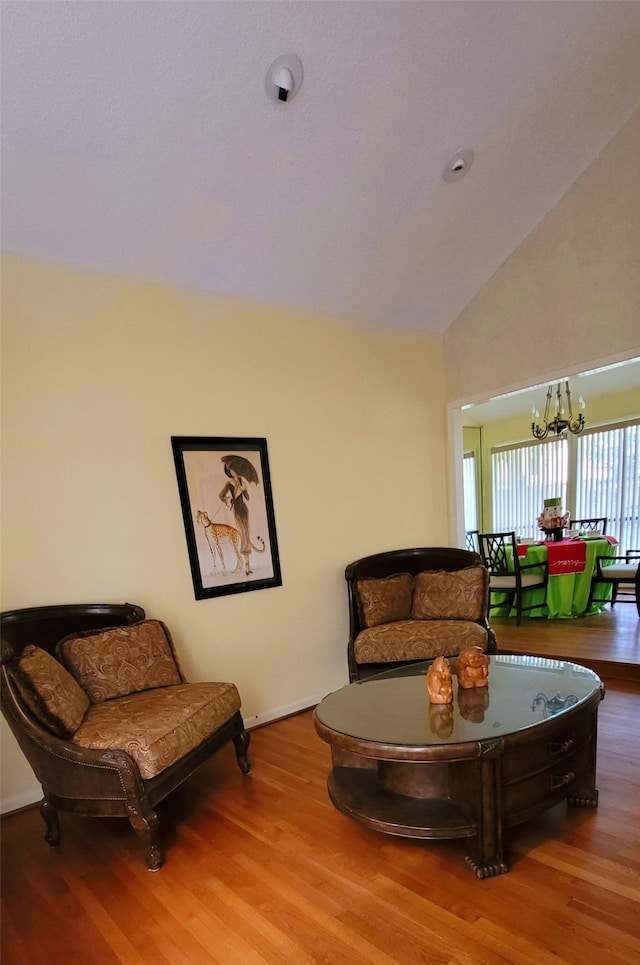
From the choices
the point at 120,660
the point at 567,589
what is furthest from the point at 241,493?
the point at 567,589

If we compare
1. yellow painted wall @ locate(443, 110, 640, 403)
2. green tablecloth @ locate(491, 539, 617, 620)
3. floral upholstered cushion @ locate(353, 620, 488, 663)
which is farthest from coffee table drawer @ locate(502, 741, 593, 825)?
green tablecloth @ locate(491, 539, 617, 620)

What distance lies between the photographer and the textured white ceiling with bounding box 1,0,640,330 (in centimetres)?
194

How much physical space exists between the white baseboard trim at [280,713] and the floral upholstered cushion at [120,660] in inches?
31.8

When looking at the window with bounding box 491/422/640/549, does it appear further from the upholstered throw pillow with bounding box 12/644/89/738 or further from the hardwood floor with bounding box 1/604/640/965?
the upholstered throw pillow with bounding box 12/644/89/738

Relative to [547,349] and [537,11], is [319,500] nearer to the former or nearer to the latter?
[547,349]

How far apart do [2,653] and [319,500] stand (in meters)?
2.15

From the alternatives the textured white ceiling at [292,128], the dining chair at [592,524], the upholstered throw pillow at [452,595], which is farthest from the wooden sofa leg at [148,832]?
the dining chair at [592,524]

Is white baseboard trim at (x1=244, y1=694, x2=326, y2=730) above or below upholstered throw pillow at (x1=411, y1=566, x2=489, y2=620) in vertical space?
below

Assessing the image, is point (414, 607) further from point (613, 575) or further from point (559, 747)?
point (613, 575)

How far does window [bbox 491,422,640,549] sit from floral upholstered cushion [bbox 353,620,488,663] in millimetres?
4170

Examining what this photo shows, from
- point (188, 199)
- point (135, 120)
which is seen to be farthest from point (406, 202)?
point (135, 120)

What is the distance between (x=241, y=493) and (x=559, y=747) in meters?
2.22

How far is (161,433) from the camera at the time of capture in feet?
9.80

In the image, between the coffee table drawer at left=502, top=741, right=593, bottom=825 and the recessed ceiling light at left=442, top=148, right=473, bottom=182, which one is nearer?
the coffee table drawer at left=502, top=741, right=593, bottom=825
